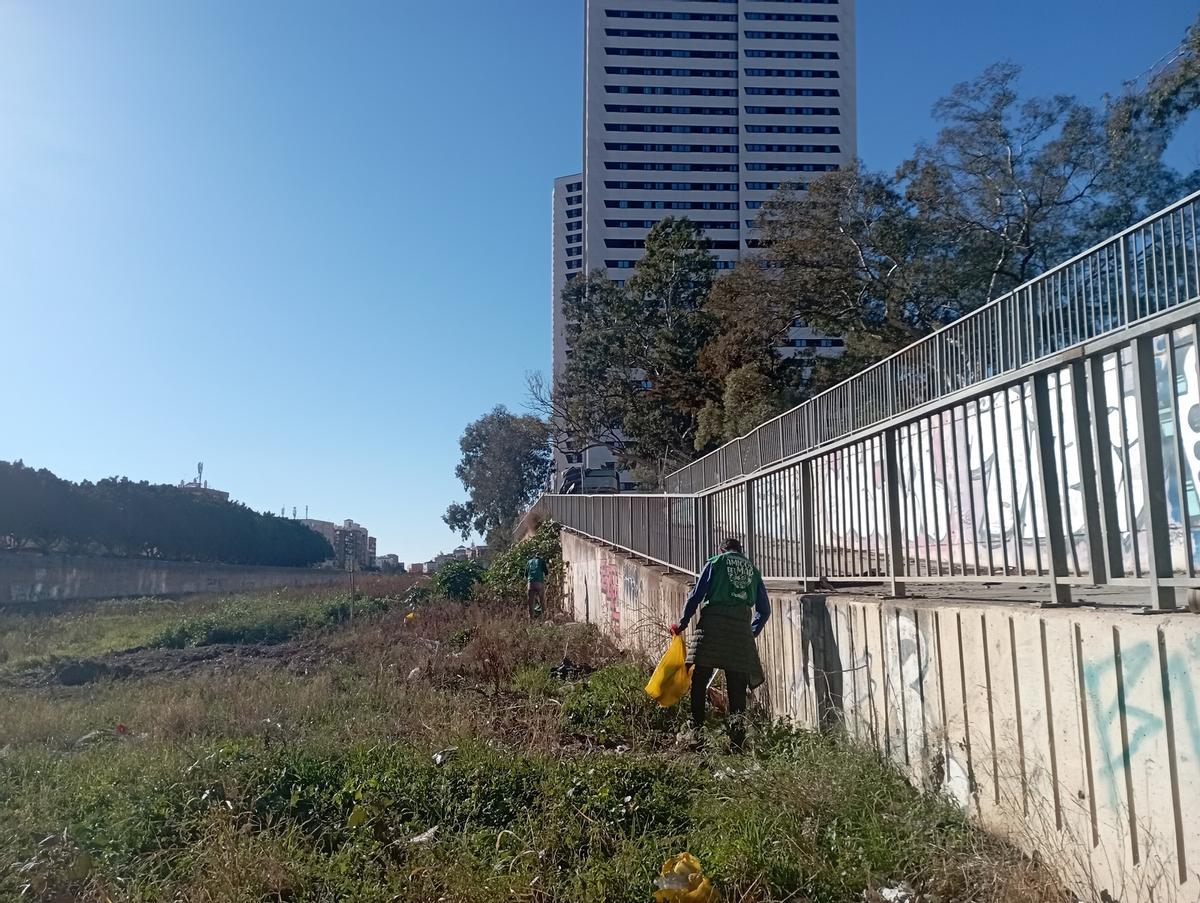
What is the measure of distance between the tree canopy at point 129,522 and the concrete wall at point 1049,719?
179ft

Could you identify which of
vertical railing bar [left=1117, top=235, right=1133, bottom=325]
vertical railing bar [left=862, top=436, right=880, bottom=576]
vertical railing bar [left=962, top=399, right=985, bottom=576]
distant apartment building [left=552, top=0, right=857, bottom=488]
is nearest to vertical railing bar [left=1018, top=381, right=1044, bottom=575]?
vertical railing bar [left=962, top=399, right=985, bottom=576]

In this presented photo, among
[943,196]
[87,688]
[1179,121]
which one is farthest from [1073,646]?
[943,196]

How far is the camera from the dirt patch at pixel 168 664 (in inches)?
558

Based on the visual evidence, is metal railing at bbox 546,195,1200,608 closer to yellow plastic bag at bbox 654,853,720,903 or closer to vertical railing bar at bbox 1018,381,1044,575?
vertical railing bar at bbox 1018,381,1044,575

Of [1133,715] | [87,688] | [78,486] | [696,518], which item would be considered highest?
[78,486]

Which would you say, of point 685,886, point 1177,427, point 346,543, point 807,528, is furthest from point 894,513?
point 346,543

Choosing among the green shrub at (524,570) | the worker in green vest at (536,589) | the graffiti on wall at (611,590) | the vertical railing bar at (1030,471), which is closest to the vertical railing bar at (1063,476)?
the vertical railing bar at (1030,471)

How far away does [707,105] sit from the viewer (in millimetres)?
Answer: 94562

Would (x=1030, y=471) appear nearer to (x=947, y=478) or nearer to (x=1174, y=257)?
(x=947, y=478)

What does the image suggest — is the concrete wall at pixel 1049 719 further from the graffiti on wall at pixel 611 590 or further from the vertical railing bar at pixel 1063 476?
the graffiti on wall at pixel 611 590

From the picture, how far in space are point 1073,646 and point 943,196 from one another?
72.3 ft

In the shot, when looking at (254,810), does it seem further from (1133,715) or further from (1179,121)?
(1179,121)

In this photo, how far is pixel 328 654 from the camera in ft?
48.8

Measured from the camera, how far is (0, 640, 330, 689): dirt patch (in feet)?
46.5
